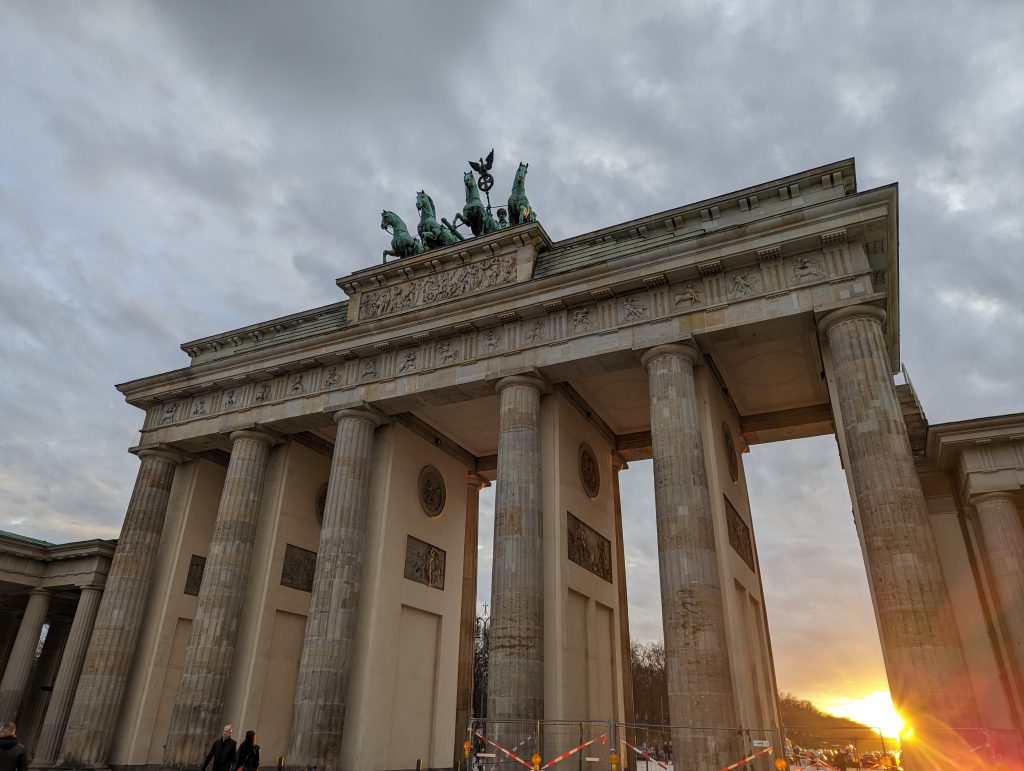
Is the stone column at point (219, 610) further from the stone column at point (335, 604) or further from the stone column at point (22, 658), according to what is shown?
the stone column at point (22, 658)

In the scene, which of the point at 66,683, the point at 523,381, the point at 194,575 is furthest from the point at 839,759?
the point at 66,683

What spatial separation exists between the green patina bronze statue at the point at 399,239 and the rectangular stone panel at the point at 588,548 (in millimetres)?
10934

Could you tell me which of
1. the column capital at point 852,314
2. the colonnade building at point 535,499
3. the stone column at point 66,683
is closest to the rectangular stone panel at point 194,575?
the colonnade building at point 535,499

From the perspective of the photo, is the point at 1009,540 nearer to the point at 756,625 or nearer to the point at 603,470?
the point at 756,625

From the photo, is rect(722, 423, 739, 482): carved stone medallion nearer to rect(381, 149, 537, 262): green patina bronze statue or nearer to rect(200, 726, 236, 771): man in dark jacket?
rect(381, 149, 537, 262): green patina bronze statue

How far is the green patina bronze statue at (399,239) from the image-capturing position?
930 inches


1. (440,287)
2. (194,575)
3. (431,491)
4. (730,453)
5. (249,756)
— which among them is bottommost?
(249,756)

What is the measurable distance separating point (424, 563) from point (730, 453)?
32.8 ft

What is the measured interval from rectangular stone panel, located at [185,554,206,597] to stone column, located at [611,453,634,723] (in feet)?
45.6

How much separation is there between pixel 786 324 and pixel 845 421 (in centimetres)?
283

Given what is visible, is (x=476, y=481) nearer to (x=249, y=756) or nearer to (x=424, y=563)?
(x=424, y=563)

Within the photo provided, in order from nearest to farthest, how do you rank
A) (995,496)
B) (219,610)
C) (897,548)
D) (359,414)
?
1. (897,548)
2. (995,496)
3. (219,610)
4. (359,414)

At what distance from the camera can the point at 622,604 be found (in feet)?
71.5

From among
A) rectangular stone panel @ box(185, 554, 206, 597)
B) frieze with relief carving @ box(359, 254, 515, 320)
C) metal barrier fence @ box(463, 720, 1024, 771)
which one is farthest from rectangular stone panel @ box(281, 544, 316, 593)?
metal barrier fence @ box(463, 720, 1024, 771)
